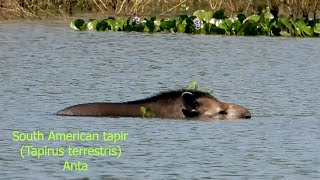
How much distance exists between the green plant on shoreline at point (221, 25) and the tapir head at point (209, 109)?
1120 cm

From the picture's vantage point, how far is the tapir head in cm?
1409

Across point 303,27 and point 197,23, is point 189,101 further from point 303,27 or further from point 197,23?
point 197,23

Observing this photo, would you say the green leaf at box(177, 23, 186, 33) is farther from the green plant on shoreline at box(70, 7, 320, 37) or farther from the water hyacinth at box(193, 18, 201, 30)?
the water hyacinth at box(193, 18, 201, 30)

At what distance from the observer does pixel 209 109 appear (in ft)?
46.5

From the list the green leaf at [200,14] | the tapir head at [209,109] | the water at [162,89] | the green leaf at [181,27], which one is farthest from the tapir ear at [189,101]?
the green leaf at [200,14]

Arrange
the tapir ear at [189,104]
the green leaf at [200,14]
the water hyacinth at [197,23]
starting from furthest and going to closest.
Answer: the green leaf at [200,14] → the water hyacinth at [197,23] → the tapir ear at [189,104]

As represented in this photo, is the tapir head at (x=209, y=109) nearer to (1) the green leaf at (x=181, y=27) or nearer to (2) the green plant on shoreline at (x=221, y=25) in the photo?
(2) the green plant on shoreline at (x=221, y=25)

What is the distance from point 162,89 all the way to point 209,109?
9.54ft

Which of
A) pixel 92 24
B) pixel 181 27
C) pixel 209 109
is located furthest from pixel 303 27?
pixel 209 109

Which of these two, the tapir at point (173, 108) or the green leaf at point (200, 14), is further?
the green leaf at point (200, 14)

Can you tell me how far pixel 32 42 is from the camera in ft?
78.5

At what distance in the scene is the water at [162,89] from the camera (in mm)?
11047

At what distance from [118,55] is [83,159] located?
10734mm

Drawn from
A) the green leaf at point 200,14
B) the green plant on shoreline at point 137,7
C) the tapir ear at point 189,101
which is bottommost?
the green plant on shoreline at point 137,7
